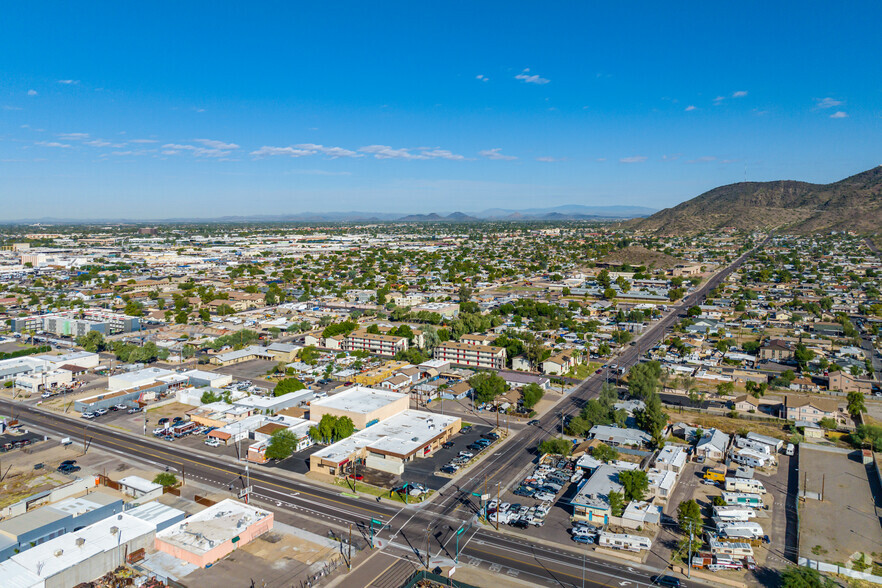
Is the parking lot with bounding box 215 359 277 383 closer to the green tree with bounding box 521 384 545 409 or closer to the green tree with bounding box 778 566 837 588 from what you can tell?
the green tree with bounding box 521 384 545 409

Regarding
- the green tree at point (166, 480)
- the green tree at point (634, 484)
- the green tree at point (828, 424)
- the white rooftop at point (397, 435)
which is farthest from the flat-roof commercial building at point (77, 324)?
the green tree at point (828, 424)

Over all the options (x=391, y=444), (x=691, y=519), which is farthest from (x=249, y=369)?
(x=691, y=519)

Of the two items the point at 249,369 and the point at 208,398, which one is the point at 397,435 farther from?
the point at 249,369

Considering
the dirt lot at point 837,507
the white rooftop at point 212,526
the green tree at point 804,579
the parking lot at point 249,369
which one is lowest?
the parking lot at point 249,369

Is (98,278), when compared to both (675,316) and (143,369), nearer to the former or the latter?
(143,369)

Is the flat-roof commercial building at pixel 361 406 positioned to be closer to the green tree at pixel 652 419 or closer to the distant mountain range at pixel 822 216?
the green tree at pixel 652 419

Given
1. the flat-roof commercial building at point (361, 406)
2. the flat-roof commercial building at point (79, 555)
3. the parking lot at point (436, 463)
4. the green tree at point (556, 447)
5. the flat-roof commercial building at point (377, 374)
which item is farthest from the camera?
the flat-roof commercial building at point (377, 374)

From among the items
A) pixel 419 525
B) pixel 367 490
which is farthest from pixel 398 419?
pixel 419 525
